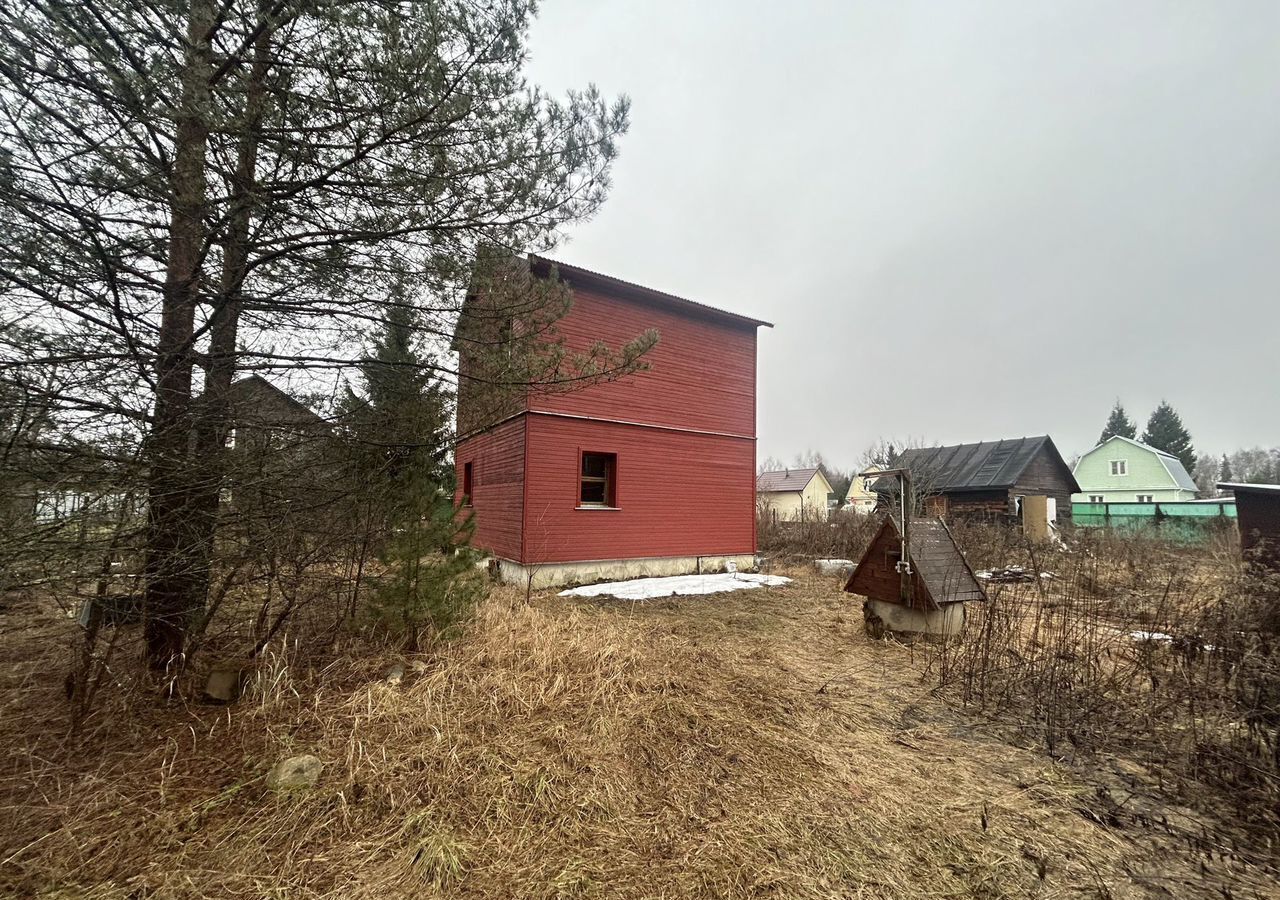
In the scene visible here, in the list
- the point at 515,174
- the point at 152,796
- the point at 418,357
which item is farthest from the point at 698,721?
the point at 515,174

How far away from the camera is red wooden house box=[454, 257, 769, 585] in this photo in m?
10.3

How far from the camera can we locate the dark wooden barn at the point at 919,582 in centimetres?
634

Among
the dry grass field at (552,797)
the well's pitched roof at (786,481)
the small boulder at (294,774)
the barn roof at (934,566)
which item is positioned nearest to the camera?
the dry grass field at (552,797)

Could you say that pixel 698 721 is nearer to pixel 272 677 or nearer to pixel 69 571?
pixel 272 677

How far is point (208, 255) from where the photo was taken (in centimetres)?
357

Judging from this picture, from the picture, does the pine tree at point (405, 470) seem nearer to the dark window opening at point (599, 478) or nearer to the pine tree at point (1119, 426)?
the dark window opening at point (599, 478)

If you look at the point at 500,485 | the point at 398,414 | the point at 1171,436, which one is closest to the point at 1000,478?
the point at 500,485

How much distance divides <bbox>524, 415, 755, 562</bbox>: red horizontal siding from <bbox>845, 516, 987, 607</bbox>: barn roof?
5.13 metres

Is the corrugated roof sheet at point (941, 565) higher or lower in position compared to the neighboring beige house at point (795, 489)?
lower

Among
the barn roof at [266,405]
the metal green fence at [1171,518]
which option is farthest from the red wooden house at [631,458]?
the metal green fence at [1171,518]

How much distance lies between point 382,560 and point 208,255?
2475mm

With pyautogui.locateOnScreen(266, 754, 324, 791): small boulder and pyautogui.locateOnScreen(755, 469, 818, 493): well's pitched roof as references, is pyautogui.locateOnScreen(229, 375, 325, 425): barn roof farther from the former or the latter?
pyautogui.locateOnScreen(755, 469, 818, 493): well's pitched roof

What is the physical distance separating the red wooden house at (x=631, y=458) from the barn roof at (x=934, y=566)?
17.0 ft

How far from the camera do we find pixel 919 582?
6355 mm
